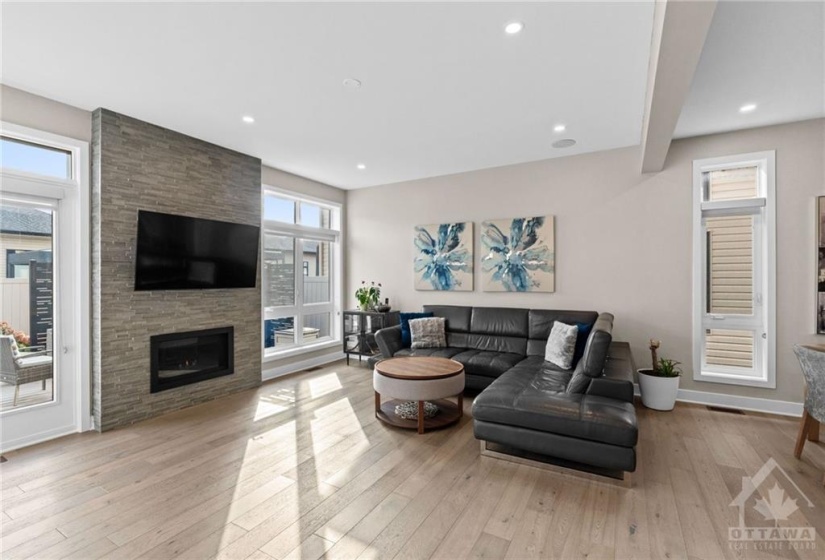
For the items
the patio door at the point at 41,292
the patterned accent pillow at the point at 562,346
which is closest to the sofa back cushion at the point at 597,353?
the patterned accent pillow at the point at 562,346

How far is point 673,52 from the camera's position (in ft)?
6.89

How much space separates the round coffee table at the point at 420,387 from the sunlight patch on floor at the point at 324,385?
97 centimetres

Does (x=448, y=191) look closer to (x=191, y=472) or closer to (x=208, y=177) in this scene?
(x=208, y=177)

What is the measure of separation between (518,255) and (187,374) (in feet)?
14.1

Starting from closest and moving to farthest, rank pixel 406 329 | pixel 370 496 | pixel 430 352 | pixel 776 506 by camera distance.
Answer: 1. pixel 776 506
2. pixel 370 496
3. pixel 430 352
4. pixel 406 329

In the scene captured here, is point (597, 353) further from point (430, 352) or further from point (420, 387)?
point (430, 352)

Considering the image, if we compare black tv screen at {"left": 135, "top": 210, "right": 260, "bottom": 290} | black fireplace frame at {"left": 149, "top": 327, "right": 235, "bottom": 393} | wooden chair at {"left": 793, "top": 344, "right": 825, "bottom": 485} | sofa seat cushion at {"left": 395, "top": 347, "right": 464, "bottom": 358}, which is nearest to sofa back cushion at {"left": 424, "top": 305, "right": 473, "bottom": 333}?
sofa seat cushion at {"left": 395, "top": 347, "right": 464, "bottom": 358}

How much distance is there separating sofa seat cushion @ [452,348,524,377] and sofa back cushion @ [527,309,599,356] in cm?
24

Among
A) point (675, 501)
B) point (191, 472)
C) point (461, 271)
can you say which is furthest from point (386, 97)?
point (675, 501)

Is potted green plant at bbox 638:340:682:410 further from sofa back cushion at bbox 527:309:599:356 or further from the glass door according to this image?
the glass door

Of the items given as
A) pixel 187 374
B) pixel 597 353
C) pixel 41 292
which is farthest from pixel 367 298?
pixel 597 353

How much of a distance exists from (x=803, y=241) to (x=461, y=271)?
367 centimetres

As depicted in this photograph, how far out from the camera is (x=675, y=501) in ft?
7.67

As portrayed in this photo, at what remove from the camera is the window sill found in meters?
5.26
